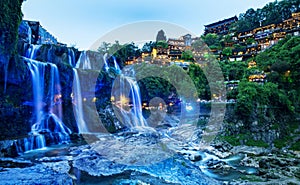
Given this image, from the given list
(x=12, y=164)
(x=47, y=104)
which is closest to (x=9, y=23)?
(x=47, y=104)

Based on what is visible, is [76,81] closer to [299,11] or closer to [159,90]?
[159,90]

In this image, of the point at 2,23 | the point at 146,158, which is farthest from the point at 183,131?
the point at 2,23

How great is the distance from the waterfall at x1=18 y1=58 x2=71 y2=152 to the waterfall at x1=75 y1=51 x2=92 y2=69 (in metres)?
10.5

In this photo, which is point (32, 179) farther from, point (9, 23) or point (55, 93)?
point (55, 93)

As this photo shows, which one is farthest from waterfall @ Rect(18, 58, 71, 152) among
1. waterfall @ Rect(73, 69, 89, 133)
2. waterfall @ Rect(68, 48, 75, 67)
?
waterfall @ Rect(68, 48, 75, 67)

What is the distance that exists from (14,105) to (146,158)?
39.0ft

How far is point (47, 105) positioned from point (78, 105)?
3.62 m

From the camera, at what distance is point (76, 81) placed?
22.1m

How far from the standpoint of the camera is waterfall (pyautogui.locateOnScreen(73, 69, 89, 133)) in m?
20.4

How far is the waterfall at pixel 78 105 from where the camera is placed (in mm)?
20391

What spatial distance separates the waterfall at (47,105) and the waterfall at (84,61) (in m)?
10.5

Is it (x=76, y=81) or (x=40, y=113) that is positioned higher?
(x=76, y=81)

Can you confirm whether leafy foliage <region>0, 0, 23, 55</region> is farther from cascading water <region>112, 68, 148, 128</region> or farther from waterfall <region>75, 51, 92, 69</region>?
cascading water <region>112, 68, 148, 128</region>

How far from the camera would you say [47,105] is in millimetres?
18859
